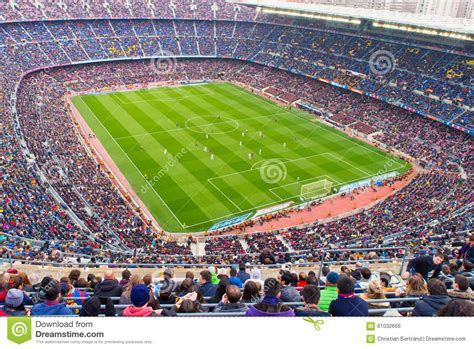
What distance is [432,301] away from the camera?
655 centimetres

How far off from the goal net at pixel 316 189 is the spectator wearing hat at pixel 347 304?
103 feet

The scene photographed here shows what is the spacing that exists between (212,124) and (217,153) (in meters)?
9.29

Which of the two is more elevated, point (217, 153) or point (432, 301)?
point (217, 153)

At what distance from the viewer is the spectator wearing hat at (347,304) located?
6332 mm

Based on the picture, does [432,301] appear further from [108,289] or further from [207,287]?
[108,289]

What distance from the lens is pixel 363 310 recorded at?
637 cm

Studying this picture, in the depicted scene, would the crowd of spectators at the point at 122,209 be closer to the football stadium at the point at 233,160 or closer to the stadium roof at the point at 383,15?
the football stadium at the point at 233,160

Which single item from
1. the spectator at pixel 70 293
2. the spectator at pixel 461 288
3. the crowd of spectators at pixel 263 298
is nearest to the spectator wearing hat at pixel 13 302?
the crowd of spectators at pixel 263 298

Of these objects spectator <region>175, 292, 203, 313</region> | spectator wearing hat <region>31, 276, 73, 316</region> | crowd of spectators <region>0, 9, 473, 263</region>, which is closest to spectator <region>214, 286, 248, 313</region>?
spectator <region>175, 292, 203, 313</region>

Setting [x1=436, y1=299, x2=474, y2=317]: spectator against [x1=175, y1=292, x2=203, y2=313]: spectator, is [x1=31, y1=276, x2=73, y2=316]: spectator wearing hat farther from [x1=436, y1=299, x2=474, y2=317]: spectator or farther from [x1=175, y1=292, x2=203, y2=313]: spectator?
[x1=436, y1=299, x2=474, y2=317]: spectator

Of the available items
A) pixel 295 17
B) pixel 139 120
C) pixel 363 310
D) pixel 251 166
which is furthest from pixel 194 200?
pixel 295 17

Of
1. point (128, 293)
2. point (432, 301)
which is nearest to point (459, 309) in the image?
point (432, 301)

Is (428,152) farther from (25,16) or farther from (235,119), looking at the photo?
(25,16)

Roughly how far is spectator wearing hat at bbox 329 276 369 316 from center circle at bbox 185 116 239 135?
44918 millimetres
